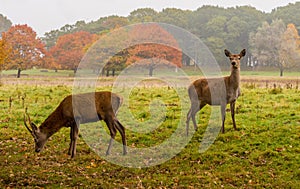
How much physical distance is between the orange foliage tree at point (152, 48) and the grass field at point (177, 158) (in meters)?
16.8

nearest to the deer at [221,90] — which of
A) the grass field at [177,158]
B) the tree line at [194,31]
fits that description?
the grass field at [177,158]

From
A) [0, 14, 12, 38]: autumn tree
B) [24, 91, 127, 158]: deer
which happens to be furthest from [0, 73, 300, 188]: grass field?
[0, 14, 12, 38]: autumn tree

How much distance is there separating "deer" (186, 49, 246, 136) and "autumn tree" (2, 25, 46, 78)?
1823 inches

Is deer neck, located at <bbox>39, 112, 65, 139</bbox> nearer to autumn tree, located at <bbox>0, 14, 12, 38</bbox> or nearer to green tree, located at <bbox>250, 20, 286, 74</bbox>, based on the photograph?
green tree, located at <bbox>250, 20, 286, 74</bbox>

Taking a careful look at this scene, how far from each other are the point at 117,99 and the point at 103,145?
1787 millimetres

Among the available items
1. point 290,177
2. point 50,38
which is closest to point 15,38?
point 50,38

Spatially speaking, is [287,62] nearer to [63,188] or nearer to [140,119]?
[140,119]

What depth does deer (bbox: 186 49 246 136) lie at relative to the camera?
11852 millimetres

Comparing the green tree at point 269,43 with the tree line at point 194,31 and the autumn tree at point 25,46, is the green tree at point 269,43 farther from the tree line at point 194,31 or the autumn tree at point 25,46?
the autumn tree at point 25,46

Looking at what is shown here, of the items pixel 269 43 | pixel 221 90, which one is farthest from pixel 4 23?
pixel 221 90

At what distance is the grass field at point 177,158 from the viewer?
8.32m

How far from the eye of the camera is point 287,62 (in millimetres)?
64938

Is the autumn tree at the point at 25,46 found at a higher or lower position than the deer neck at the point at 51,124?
higher

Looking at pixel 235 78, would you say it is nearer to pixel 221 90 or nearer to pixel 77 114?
pixel 221 90
